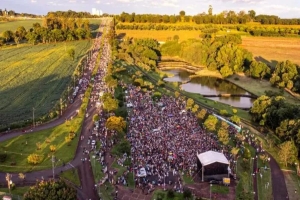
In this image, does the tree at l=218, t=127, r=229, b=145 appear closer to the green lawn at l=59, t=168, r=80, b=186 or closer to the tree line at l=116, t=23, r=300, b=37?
the green lawn at l=59, t=168, r=80, b=186

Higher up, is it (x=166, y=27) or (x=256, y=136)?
(x=166, y=27)

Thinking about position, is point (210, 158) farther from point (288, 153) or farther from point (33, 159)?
point (33, 159)

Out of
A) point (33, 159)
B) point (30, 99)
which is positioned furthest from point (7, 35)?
point (33, 159)

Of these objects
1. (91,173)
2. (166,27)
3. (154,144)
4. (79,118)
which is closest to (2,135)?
(79,118)

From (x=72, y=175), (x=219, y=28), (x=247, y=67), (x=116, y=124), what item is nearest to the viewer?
(x=72, y=175)

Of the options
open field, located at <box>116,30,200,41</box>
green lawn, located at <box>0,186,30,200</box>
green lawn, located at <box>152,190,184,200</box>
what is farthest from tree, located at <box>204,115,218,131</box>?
open field, located at <box>116,30,200,41</box>

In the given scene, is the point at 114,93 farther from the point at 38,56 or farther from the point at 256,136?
the point at 38,56
